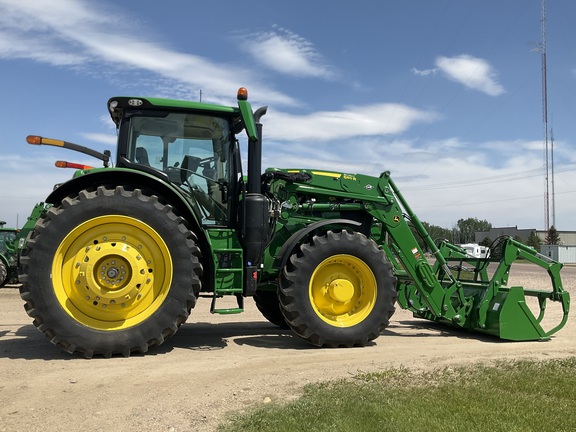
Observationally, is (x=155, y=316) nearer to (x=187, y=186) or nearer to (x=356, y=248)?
(x=187, y=186)

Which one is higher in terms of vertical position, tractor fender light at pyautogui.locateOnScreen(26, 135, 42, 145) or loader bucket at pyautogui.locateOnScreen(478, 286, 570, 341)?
tractor fender light at pyautogui.locateOnScreen(26, 135, 42, 145)

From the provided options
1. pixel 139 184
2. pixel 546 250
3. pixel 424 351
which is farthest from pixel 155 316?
pixel 546 250

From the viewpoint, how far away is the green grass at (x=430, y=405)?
12.6 ft

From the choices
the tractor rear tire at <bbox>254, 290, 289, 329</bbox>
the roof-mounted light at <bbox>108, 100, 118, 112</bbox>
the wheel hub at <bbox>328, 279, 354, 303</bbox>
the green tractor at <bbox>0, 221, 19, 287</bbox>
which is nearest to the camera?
the roof-mounted light at <bbox>108, 100, 118, 112</bbox>

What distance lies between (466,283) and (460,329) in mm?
766

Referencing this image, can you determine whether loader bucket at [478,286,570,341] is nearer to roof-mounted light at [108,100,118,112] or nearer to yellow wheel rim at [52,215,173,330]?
yellow wheel rim at [52,215,173,330]

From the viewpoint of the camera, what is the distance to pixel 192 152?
6.85 m

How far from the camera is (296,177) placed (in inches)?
292

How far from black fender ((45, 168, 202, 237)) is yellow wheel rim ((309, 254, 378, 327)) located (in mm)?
1767

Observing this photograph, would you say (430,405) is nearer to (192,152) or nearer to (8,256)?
(192,152)

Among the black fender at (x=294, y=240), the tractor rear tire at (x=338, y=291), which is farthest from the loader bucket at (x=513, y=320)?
the black fender at (x=294, y=240)

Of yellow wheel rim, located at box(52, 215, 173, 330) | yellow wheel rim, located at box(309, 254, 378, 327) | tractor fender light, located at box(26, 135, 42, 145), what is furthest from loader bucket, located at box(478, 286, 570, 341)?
tractor fender light, located at box(26, 135, 42, 145)

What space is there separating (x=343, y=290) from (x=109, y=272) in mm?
2936

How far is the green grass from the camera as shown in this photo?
383 cm
